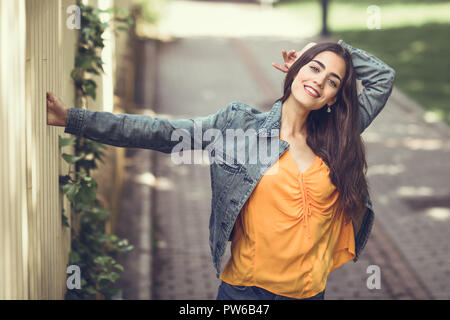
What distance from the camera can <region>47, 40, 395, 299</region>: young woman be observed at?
3.22 m

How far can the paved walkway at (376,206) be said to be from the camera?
244 inches

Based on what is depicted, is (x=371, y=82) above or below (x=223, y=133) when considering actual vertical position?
above

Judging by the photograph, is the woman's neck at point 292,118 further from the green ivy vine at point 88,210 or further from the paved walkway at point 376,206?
the paved walkway at point 376,206

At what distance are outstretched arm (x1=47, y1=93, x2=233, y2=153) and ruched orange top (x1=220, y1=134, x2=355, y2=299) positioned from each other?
473 millimetres

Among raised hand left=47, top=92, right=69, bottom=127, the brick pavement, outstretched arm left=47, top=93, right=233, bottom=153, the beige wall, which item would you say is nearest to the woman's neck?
outstretched arm left=47, top=93, right=233, bottom=153

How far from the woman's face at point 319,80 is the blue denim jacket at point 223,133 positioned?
0.60 ft

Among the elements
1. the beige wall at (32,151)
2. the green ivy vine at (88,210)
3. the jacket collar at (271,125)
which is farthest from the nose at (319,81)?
the green ivy vine at (88,210)

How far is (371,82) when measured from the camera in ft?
11.6

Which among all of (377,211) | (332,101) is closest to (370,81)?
(332,101)

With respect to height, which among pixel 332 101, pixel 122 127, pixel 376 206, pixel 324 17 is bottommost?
pixel 376 206

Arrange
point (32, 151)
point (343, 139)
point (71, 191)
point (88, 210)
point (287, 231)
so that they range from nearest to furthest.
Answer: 1. point (32, 151)
2. point (287, 231)
3. point (343, 139)
4. point (71, 191)
5. point (88, 210)

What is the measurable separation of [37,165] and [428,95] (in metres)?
11.4

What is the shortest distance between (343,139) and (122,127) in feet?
3.65

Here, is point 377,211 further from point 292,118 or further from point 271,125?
point 271,125
